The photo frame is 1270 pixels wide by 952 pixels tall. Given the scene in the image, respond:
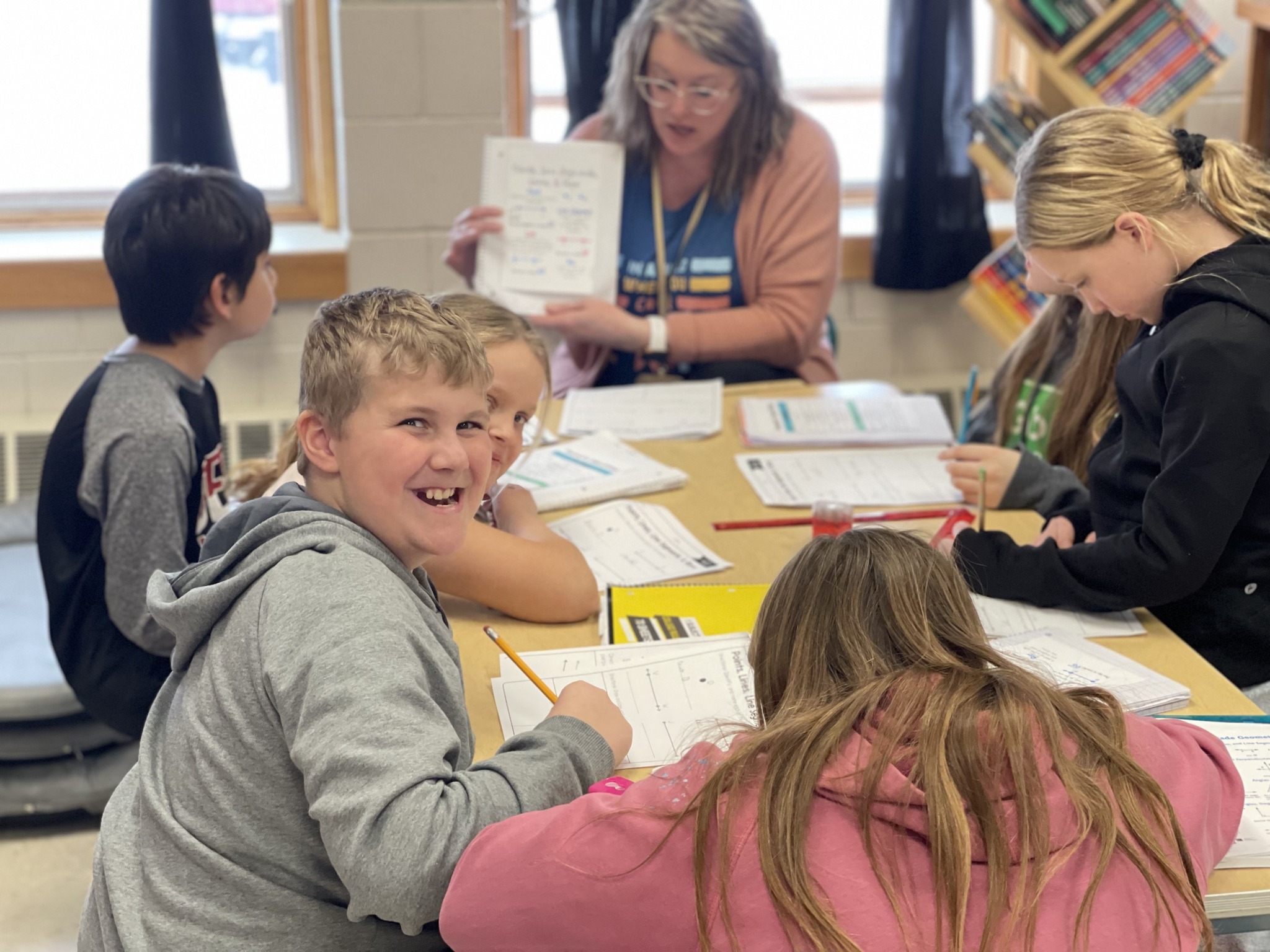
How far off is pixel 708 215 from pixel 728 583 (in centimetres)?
133

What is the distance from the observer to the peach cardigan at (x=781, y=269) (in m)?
2.70

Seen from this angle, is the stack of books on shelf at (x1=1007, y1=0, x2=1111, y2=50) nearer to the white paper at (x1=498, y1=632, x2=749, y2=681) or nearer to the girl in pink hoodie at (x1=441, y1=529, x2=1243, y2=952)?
the white paper at (x1=498, y1=632, x2=749, y2=681)

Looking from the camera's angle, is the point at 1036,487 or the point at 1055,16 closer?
the point at 1036,487

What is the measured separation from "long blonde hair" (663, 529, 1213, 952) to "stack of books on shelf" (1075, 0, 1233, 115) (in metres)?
2.42

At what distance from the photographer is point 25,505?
9.55 feet

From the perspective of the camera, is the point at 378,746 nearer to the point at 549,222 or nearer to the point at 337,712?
the point at 337,712

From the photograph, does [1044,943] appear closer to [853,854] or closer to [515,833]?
[853,854]

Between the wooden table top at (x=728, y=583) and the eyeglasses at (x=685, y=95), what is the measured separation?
0.73 m

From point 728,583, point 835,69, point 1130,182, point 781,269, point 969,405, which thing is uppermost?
point 835,69

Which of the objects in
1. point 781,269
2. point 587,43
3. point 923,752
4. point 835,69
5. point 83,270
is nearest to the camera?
point 923,752

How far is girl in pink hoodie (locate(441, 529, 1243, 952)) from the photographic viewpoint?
87 cm

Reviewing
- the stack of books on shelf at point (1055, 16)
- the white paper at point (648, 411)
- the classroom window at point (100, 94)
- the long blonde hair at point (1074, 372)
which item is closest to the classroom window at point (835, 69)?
the stack of books on shelf at point (1055, 16)

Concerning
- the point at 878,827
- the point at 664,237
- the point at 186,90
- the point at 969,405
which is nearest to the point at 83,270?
the point at 186,90

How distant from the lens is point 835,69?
3691 millimetres
